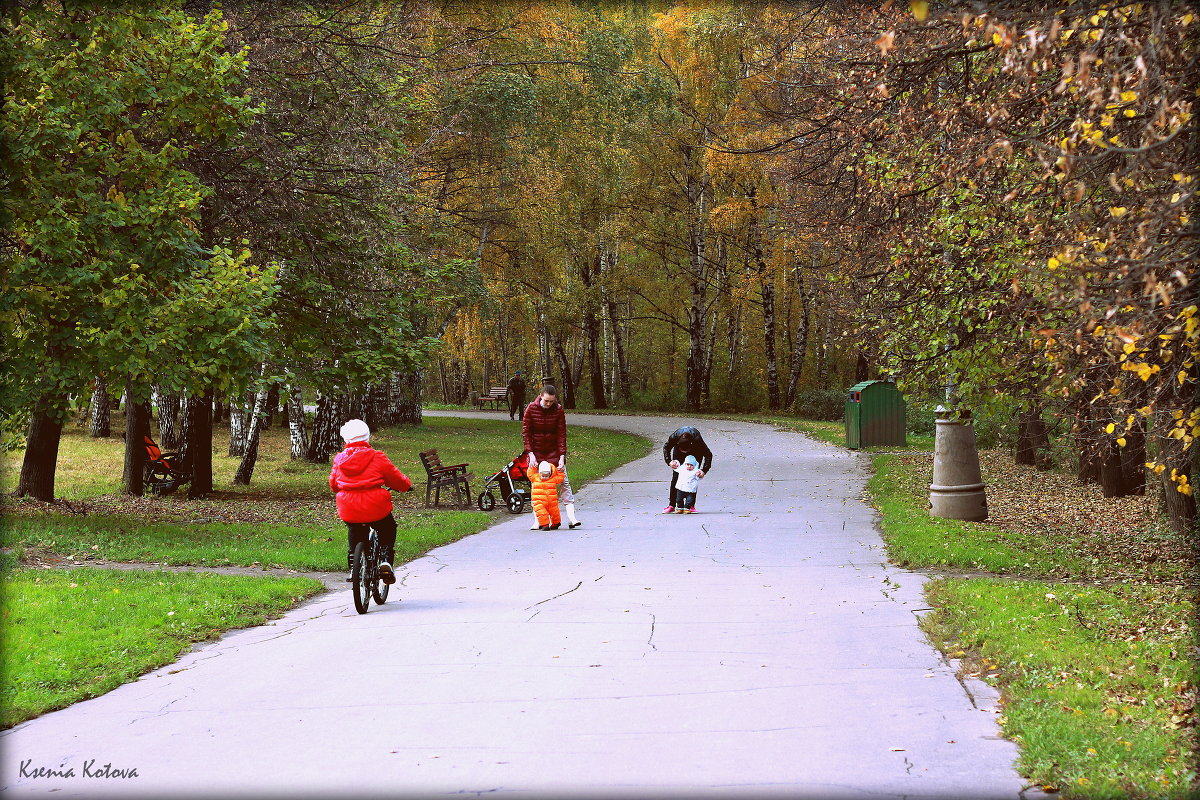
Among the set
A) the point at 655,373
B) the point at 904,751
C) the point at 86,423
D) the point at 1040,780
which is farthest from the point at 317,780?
the point at 655,373

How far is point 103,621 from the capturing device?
29.5 feet

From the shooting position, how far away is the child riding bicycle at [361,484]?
9.72 metres

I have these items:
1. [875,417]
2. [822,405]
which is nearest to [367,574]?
[875,417]

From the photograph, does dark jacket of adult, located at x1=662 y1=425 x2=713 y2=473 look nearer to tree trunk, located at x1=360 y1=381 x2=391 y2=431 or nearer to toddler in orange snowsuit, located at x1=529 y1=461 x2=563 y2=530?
toddler in orange snowsuit, located at x1=529 y1=461 x2=563 y2=530

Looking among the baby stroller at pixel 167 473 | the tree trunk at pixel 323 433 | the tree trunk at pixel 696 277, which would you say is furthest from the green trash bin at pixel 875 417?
the tree trunk at pixel 696 277

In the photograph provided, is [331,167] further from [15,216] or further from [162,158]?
[15,216]

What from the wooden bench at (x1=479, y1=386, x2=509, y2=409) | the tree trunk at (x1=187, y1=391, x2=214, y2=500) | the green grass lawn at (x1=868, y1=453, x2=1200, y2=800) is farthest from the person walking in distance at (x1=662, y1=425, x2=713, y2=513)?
the wooden bench at (x1=479, y1=386, x2=509, y2=409)

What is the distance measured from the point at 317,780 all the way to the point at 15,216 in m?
9.87

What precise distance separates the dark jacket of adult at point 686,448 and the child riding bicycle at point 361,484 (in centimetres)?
715

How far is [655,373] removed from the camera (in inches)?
2832

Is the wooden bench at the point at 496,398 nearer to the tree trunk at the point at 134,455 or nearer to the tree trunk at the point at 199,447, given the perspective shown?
the tree trunk at the point at 199,447

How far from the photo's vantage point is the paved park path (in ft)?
17.1

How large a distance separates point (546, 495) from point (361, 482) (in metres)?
5.80

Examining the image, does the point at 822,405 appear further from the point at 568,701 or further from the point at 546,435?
the point at 568,701
